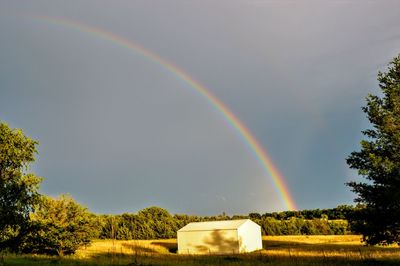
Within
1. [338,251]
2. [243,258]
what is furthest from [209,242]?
[338,251]

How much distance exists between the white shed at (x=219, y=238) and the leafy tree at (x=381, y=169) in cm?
3032

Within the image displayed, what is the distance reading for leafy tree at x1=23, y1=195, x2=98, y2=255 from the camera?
122ft

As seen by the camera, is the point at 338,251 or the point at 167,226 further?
the point at 167,226

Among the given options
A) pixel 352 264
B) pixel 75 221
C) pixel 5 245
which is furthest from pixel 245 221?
pixel 5 245

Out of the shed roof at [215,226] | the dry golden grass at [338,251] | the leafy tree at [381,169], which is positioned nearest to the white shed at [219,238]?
the shed roof at [215,226]

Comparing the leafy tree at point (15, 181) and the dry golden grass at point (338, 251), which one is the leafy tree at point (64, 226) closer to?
the leafy tree at point (15, 181)

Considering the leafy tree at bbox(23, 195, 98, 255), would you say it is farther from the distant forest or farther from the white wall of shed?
the distant forest

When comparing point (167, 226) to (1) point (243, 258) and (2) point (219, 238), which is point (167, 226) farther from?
(1) point (243, 258)

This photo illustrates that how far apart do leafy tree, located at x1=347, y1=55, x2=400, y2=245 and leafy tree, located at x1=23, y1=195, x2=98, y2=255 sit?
26.9m

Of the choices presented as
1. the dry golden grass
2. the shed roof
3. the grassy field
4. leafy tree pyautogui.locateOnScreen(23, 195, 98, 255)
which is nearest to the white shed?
the shed roof

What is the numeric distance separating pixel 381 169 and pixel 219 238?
113 ft

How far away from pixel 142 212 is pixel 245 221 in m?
50.2

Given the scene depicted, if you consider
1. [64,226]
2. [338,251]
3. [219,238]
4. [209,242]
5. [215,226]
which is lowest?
[338,251]

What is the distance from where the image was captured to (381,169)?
2400 centimetres
